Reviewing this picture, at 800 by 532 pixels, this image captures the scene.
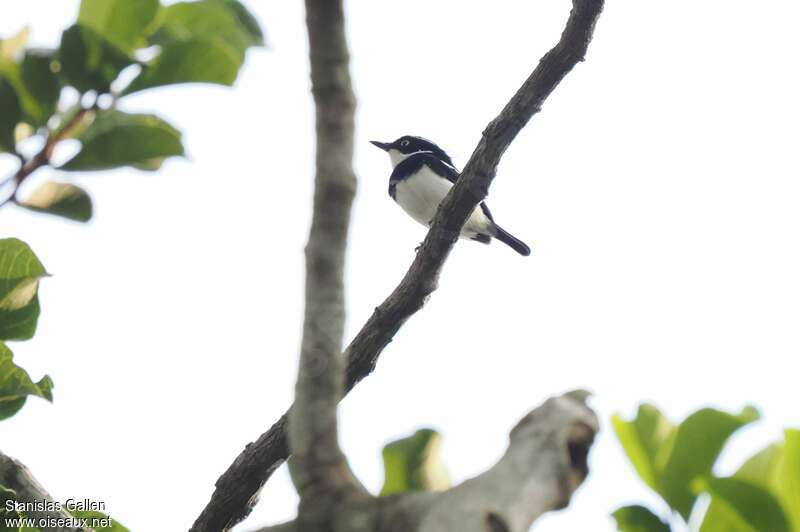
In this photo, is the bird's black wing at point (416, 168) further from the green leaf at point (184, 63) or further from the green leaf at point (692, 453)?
the green leaf at point (692, 453)

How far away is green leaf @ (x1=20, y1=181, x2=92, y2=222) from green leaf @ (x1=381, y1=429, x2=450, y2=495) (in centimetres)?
81

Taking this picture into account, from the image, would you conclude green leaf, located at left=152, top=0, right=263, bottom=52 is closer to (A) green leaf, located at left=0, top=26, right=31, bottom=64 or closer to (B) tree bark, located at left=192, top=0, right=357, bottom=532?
(A) green leaf, located at left=0, top=26, right=31, bottom=64

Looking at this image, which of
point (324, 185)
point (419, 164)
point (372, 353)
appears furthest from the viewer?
point (419, 164)

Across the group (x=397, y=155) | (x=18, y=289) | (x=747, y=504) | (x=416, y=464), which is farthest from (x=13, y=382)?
(x=397, y=155)

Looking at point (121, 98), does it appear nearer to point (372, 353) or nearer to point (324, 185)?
point (324, 185)

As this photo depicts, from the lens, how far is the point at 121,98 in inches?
85.4

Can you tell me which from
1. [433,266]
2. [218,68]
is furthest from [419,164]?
[218,68]

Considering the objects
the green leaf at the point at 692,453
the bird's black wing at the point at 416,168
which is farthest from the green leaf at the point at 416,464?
the bird's black wing at the point at 416,168

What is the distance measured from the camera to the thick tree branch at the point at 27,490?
11.2 feet

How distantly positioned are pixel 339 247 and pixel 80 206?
68cm

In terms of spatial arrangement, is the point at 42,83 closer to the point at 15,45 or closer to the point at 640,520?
the point at 15,45

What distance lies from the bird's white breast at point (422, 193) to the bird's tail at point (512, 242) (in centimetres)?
83

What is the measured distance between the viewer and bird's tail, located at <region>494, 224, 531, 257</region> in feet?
38.5

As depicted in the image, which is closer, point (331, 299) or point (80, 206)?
point (331, 299)
